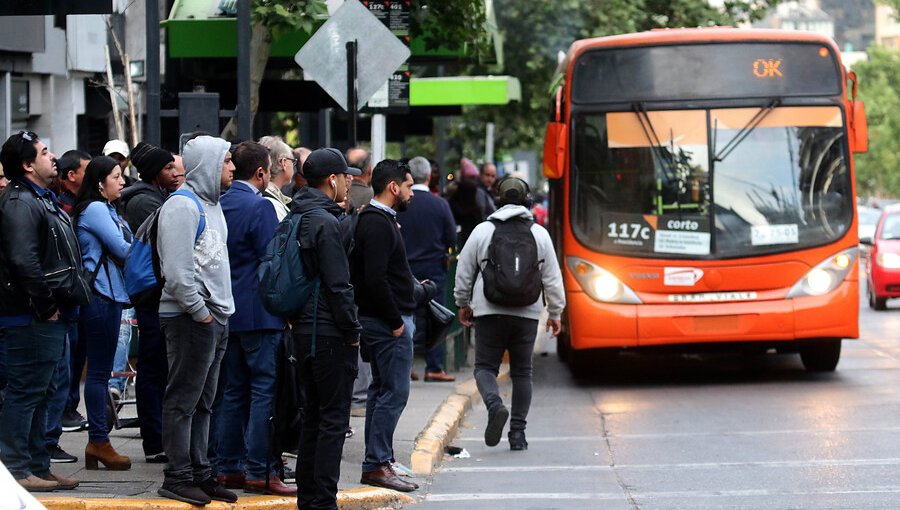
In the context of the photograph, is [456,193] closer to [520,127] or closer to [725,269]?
[725,269]

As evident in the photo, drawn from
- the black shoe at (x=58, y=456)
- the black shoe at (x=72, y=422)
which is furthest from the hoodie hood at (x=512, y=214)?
the black shoe at (x=58, y=456)

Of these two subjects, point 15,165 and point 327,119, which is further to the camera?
point 327,119

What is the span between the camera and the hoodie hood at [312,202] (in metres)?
7.68

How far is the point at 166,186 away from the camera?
926 cm

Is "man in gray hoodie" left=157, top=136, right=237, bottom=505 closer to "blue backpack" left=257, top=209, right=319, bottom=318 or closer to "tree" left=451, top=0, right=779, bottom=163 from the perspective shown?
"blue backpack" left=257, top=209, right=319, bottom=318

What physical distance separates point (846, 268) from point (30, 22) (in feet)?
32.7

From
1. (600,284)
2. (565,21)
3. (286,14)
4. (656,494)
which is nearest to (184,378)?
(656,494)

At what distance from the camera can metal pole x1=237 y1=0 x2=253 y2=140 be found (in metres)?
11.2

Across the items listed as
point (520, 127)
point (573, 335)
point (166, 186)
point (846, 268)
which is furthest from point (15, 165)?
point (520, 127)

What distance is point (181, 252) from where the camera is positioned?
25.2 ft

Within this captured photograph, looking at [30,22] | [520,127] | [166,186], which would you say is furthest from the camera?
[520,127]

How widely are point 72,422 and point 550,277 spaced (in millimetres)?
3230

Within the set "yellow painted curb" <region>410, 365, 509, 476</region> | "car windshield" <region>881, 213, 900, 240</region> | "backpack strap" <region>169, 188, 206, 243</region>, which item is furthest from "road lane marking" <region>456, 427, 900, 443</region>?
"car windshield" <region>881, 213, 900, 240</region>

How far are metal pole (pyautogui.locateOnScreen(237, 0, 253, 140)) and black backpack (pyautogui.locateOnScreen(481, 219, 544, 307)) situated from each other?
1.83m
